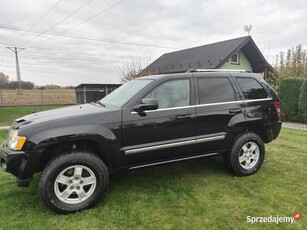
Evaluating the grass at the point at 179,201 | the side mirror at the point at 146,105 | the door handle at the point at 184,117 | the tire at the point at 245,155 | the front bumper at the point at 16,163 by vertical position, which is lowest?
the grass at the point at 179,201

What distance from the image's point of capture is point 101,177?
3.08 metres

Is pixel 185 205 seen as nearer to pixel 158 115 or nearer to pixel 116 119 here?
pixel 158 115

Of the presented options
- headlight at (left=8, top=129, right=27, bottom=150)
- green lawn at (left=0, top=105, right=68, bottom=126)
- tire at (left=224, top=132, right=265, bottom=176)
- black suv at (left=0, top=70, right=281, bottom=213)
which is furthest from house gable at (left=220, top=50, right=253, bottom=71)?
headlight at (left=8, top=129, right=27, bottom=150)

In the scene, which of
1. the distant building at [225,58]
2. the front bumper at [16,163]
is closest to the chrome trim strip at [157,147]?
the front bumper at [16,163]

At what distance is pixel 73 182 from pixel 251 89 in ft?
10.9

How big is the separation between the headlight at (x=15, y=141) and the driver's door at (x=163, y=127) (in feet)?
4.06

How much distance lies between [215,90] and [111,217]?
2.49 metres

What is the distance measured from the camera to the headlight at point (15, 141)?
2818 millimetres

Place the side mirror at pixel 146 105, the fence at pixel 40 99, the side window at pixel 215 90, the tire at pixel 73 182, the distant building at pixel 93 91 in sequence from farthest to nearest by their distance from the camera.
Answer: the fence at pixel 40 99
the distant building at pixel 93 91
the side window at pixel 215 90
the side mirror at pixel 146 105
the tire at pixel 73 182

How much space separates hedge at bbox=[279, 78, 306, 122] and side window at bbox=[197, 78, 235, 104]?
804cm

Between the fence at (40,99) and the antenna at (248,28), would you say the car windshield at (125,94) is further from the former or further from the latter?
the antenna at (248,28)

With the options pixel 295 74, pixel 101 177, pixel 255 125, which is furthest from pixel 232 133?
pixel 295 74

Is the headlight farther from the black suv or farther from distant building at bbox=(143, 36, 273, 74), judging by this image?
distant building at bbox=(143, 36, 273, 74)

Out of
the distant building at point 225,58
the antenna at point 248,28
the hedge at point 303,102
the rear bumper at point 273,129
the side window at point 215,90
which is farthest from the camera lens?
the antenna at point 248,28
